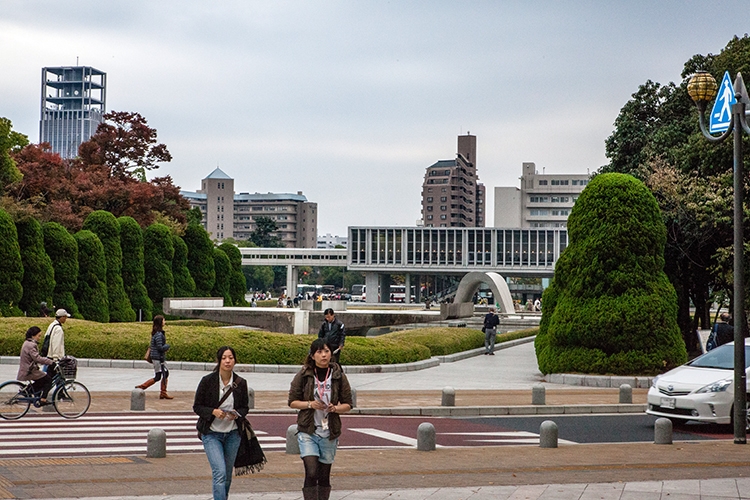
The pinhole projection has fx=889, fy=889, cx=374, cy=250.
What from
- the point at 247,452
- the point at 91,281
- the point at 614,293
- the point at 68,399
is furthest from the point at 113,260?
the point at 247,452

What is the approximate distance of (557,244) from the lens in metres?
111

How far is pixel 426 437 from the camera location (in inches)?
493

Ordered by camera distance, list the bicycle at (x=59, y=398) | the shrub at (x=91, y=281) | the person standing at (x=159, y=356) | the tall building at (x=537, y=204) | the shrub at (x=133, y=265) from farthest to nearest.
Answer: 1. the tall building at (x=537, y=204)
2. the shrub at (x=133, y=265)
3. the shrub at (x=91, y=281)
4. the person standing at (x=159, y=356)
5. the bicycle at (x=59, y=398)

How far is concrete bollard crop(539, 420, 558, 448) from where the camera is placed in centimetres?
1302

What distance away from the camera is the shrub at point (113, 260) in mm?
47469

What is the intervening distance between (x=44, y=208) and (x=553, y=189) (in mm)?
106717

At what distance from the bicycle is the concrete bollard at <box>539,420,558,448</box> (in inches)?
316

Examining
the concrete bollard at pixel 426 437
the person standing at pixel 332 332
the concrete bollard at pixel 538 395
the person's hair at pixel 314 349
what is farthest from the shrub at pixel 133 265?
the person's hair at pixel 314 349

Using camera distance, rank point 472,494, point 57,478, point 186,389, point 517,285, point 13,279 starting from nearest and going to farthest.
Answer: point 472,494 < point 57,478 < point 186,389 < point 13,279 < point 517,285

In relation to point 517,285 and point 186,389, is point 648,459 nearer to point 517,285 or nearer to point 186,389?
point 186,389

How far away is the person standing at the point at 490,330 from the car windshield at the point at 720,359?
17.1 meters

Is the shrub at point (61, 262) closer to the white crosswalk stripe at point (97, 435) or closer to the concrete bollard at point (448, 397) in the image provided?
the white crosswalk stripe at point (97, 435)

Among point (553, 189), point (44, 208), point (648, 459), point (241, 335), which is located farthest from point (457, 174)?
point (648, 459)

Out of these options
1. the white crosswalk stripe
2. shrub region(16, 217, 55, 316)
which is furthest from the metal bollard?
shrub region(16, 217, 55, 316)
